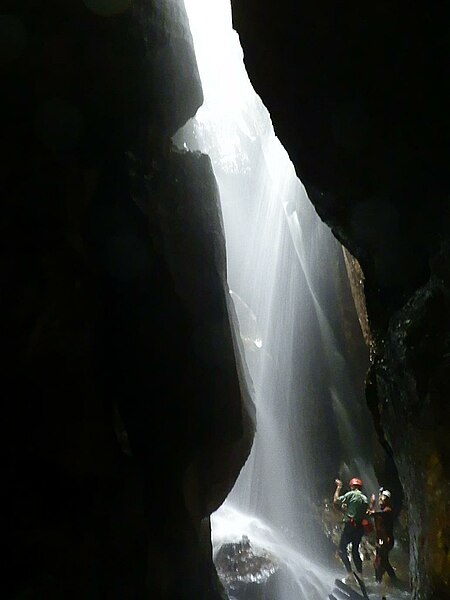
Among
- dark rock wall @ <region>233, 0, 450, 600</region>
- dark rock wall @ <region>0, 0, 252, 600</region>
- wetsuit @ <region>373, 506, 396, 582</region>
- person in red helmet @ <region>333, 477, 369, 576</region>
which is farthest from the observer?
wetsuit @ <region>373, 506, 396, 582</region>

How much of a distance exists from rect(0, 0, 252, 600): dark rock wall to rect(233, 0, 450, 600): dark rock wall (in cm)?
255

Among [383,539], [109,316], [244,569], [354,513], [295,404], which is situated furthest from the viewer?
[295,404]

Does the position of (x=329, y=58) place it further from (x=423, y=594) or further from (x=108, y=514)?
(x=108, y=514)

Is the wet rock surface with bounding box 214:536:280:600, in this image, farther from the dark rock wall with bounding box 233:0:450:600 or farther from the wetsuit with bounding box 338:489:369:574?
the dark rock wall with bounding box 233:0:450:600

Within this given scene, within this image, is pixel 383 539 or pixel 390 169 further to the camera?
pixel 383 539

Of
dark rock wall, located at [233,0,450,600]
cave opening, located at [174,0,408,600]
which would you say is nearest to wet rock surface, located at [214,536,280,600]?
cave opening, located at [174,0,408,600]

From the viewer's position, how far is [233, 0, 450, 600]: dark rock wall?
5.25 m

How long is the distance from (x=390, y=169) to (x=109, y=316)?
534 centimetres

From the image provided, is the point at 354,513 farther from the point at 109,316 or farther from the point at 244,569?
the point at 109,316

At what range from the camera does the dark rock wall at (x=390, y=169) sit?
5254 mm

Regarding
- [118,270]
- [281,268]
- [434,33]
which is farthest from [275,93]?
[281,268]

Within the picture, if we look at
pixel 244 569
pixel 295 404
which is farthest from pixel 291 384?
pixel 244 569

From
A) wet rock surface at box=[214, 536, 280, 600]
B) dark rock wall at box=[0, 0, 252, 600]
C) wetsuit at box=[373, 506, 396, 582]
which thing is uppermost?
dark rock wall at box=[0, 0, 252, 600]

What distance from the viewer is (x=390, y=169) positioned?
7000 millimetres
